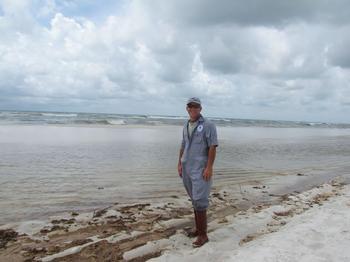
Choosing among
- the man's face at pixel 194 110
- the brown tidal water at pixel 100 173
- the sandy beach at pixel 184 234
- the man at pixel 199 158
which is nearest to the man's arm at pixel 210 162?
the man at pixel 199 158

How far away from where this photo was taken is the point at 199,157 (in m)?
5.37

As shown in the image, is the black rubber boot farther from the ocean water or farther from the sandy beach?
the ocean water

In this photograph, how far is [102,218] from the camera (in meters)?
6.68

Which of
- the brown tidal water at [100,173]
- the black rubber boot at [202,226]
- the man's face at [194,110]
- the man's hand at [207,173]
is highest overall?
the man's face at [194,110]

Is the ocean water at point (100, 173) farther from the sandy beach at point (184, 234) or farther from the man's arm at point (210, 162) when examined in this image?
the man's arm at point (210, 162)

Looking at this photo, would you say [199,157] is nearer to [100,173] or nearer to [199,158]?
[199,158]

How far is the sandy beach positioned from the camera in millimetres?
4695

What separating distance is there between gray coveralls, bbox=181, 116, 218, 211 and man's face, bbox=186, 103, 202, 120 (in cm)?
8

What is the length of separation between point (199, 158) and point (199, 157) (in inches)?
0.6

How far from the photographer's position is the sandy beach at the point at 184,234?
470cm

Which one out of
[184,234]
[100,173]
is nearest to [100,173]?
[100,173]

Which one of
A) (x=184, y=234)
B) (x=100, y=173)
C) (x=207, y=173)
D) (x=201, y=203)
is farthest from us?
(x=100, y=173)

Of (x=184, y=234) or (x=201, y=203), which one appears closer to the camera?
(x=201, y=203)

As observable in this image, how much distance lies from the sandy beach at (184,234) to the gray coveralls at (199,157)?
0.73m
